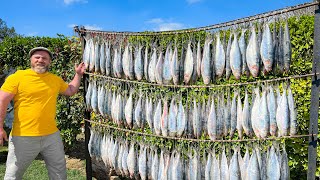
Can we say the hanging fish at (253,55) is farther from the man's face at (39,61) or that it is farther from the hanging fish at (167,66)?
the man's face at (39,61)

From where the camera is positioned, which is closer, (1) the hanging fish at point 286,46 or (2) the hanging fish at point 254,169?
(1) the hanging fish at point 286,46

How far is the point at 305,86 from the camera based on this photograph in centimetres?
530

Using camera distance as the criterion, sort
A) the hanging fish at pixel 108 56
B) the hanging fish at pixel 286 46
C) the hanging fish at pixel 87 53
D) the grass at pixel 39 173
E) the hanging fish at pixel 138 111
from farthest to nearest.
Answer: the grass at pixel 39 173, the hanging fish at pixel 87 53, the hanging fish at pixel 108 56, the hanging fish at pixel 138 111, the hanging fish at pixel 286 46

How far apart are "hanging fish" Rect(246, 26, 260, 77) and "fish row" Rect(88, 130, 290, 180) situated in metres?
0.78

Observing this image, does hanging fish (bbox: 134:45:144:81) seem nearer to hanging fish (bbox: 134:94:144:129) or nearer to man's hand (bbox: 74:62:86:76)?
hanging fish (bbox: 134:94:144:129)

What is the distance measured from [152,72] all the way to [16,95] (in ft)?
5.94

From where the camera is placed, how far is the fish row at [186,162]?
11.6 feet

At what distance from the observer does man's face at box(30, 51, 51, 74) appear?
15.2 ft

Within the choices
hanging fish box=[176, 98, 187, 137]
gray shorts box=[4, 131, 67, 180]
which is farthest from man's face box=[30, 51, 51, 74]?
hanging fish box=[176, 98, 187, 137]

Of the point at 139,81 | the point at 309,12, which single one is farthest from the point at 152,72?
the point at 309,12

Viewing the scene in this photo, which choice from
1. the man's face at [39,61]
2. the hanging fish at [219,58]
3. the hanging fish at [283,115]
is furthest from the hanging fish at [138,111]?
the hanging fish at [283,115]

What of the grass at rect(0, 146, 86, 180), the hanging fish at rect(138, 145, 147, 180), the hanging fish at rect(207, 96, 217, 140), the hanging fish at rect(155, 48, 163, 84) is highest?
the hanging fish at rect(155, 48, 163, 84)

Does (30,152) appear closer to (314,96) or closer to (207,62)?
(207,62)

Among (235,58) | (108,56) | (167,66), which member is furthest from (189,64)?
(108,56)
